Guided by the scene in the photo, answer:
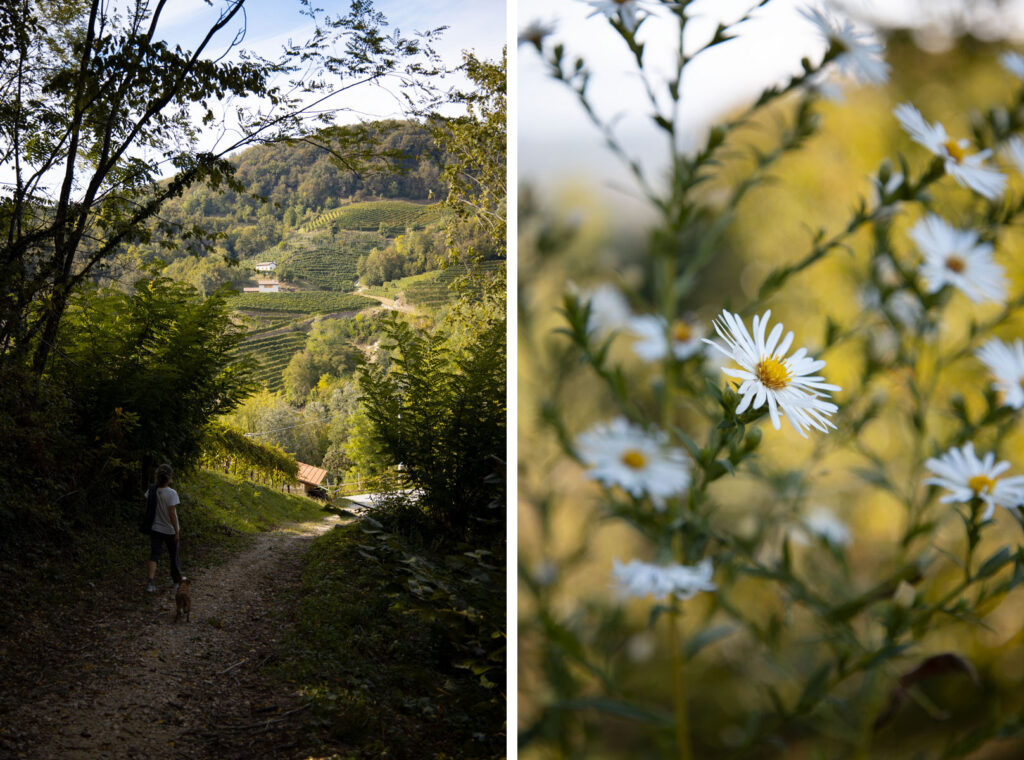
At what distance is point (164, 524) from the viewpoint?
4.34 feet

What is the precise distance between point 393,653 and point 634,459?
123 centimetres

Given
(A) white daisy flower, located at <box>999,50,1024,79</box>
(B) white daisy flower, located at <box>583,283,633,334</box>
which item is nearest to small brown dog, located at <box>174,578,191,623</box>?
(B) white daisy flower, located at <box>583,283,633,334</box>

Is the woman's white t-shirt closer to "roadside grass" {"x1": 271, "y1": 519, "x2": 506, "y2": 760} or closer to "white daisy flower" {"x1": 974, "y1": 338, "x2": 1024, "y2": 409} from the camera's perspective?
"roadside grass" {"x1": 271, "y1": 519, "x2": 506, "y2": 760}

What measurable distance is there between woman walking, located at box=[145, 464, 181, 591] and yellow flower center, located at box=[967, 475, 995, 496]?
138cm

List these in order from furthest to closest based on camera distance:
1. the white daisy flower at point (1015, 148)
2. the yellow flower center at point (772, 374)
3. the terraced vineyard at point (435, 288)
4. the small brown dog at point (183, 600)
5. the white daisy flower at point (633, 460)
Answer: the terraced vineyard at point (435, 288), the small brown dog at point (183, 600), the white daisy flower at point (1015, 148), the yellow flower center at point (772, 374), the white daisy flower at point (633, 460)

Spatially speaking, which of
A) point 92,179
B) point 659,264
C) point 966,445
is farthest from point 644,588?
point 92,179

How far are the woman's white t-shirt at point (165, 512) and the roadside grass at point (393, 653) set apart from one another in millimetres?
302

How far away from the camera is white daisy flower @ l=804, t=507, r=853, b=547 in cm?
47

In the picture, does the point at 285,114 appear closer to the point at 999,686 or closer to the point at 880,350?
the point at 880,350

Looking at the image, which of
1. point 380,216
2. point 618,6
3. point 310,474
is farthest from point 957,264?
point 380,216

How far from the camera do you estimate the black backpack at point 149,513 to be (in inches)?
51.2

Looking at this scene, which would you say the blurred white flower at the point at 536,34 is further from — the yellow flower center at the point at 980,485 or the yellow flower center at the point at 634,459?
the yellow flower center at the point at 980,485

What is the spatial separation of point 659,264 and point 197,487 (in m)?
1.32

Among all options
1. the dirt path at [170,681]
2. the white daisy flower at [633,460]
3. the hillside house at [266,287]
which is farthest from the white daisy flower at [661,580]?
the hillside house at [266,287]
